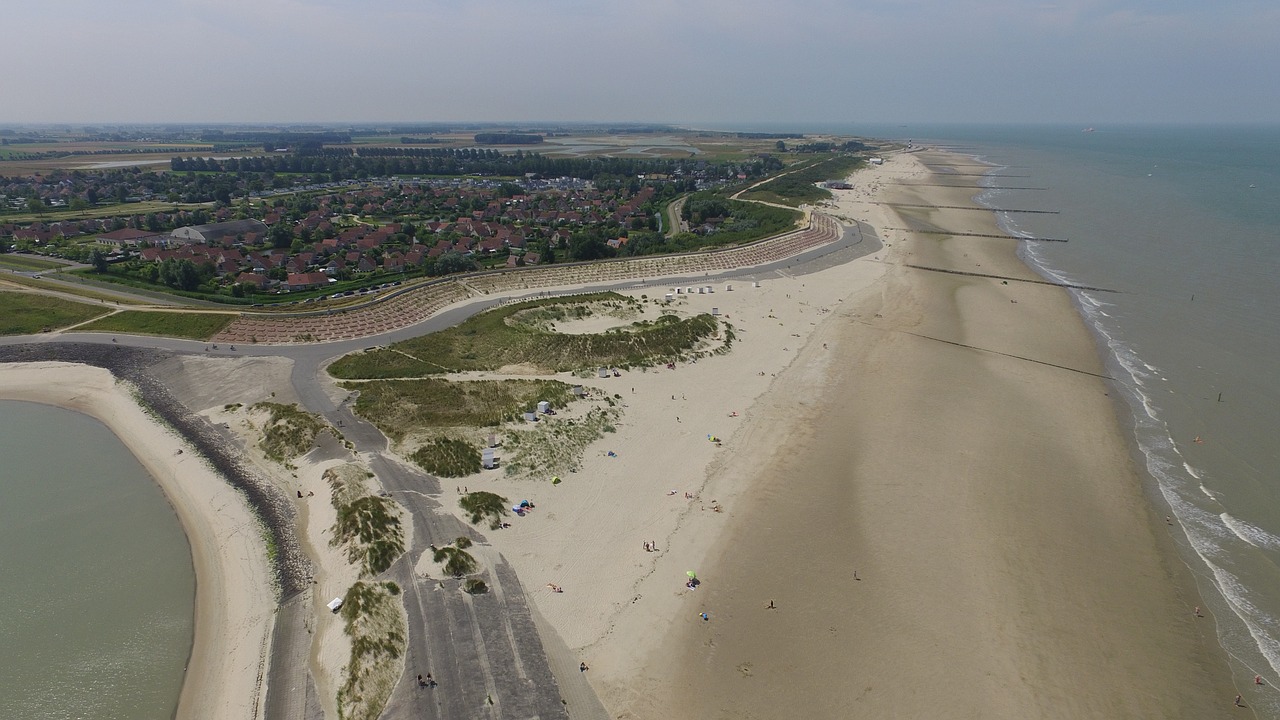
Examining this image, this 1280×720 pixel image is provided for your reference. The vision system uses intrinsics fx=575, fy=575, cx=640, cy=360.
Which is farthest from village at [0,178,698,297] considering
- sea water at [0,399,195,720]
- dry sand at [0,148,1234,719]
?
sea water at [0,399,195,720]

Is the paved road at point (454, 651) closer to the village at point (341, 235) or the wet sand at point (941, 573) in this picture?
the wet sand at point (941, 573)

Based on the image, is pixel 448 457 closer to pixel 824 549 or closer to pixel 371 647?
pixel 371 647

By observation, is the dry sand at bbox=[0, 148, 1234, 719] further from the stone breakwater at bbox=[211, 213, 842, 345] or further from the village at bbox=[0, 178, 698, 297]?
the village at bbox=[0, 178, 698, 297]

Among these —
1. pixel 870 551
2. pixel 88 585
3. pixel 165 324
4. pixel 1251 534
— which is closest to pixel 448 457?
pixel 88 585

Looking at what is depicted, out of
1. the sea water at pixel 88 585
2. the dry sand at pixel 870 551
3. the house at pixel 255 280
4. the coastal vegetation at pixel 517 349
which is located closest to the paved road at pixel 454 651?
the dry sand at pixel 870 551

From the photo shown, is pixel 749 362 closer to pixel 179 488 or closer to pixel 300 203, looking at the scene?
pixel 179 488

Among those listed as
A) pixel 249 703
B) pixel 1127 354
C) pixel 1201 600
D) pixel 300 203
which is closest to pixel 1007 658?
pixel 1201 600
